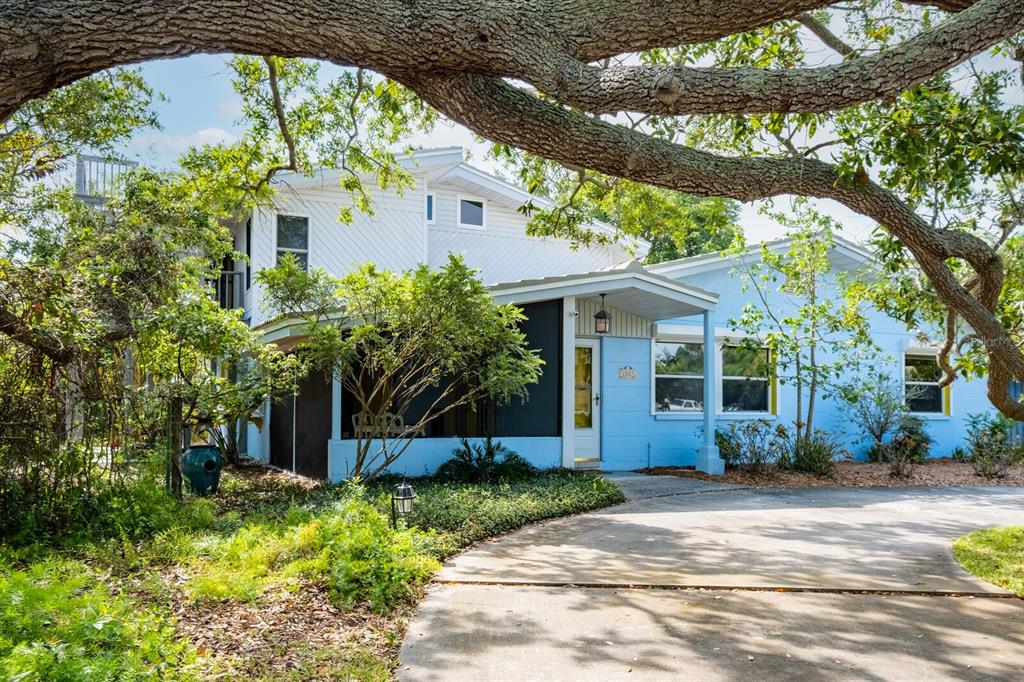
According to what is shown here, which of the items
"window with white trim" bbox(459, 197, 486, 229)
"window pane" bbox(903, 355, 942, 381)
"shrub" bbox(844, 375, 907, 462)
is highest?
"window with white trim" bbox(459, 197, 486, 229)

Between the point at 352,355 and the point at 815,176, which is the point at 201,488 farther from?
the point at 815,176

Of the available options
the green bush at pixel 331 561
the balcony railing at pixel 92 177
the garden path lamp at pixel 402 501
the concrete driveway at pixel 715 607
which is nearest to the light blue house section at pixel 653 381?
the concrete driveway at pixel 715 607

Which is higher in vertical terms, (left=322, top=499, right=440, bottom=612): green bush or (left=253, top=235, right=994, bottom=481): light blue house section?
(left=253, top=235, right=994, bottom=481): light blue house section

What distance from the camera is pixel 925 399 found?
55.3 ft

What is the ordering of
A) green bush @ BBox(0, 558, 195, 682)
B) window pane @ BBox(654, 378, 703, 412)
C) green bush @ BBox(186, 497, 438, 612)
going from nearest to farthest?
1. green bush @ BBox(0, 558, 195, 682)
2. green bush @ BBox(186, 497, 438, 612)
3. window pane @ BBox(654, 378, 703, 412)

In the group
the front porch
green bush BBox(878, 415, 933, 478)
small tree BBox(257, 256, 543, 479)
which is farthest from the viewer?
green bush BBox(878, 415, 933, 478)

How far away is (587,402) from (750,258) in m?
4.74

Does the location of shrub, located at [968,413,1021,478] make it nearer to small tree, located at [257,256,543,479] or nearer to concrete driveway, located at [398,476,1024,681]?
concrete driveway, located at [398,476,1024,681]

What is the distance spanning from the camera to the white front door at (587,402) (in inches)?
523

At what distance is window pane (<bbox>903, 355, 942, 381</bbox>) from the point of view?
55.3 ft

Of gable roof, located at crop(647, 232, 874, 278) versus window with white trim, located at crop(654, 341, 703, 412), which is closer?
window with white trim, located at crop(654, 341, 703, 412)

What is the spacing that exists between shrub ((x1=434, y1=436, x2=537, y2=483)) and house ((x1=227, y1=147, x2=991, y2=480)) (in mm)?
263

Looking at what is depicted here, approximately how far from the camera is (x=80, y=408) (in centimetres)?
716

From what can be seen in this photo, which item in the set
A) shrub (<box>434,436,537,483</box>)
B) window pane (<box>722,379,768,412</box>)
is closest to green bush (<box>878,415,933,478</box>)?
window pane (<box>722,379,768,412</box>)
